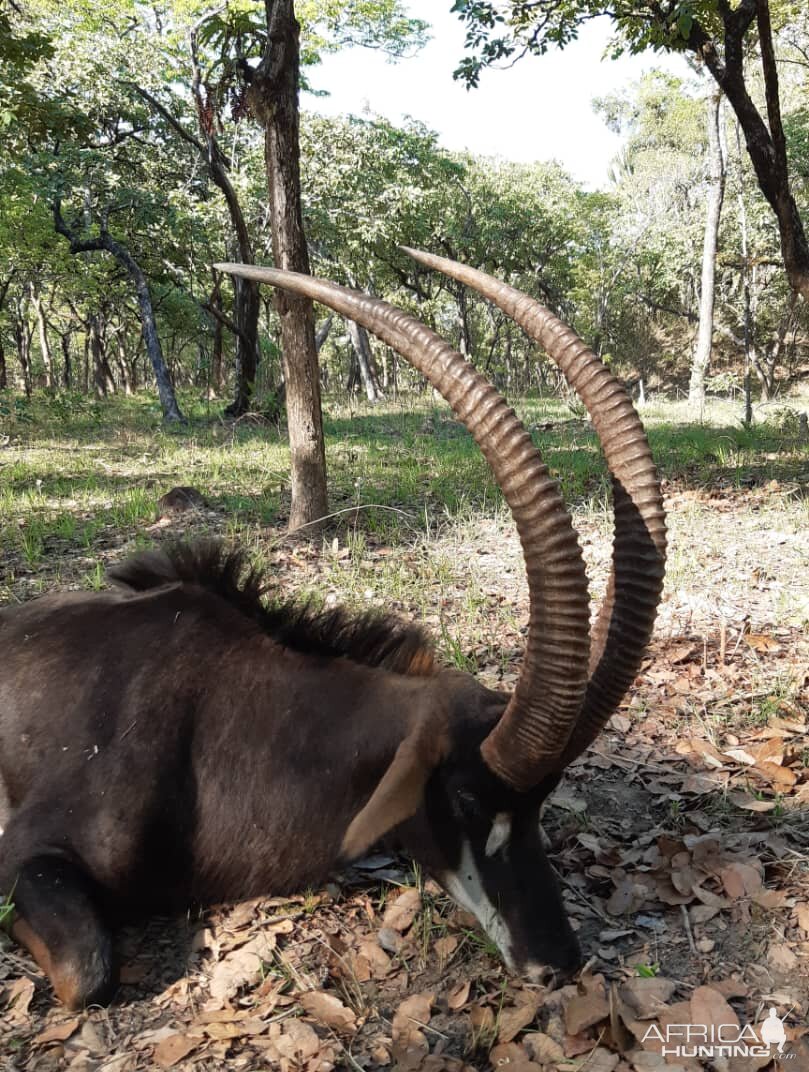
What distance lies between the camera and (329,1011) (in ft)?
8.85

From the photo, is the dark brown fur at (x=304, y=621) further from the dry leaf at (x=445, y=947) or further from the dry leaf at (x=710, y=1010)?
the dry leaf at (x=710, y=1010)

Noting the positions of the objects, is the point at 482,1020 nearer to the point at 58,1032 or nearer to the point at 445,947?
the point at 445,947

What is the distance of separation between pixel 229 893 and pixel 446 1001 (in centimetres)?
92

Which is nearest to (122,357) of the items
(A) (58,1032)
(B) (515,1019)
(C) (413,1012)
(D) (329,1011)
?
(A) (58,1032)

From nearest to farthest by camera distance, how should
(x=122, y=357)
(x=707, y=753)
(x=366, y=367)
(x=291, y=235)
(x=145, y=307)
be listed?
1. (x=707, y=753)
2. (x=291, y=235)
3. (x=145, y=307)
4. (x=366, y=367)
5. (x=122, y=357)

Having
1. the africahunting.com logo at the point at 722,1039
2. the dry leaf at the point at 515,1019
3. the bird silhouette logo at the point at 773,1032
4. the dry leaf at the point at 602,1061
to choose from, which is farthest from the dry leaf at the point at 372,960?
the bird silhouette logo at the point at 773,1032

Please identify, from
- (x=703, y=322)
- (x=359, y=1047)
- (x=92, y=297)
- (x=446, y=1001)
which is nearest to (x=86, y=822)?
(x=359, y=1047)

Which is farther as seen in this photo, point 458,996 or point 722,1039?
point 458,996

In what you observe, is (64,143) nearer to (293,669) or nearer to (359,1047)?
(293,669)

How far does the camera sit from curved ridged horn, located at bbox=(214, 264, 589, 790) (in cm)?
232

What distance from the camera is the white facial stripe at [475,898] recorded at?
8.77 feet

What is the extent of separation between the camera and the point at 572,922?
3.05 meters

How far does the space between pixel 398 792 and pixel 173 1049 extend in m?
1.04

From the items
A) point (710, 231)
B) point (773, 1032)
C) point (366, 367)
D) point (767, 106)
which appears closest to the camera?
point (773, 1032)
